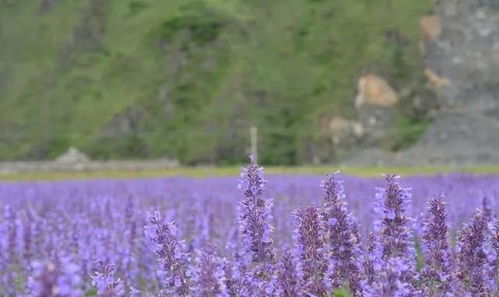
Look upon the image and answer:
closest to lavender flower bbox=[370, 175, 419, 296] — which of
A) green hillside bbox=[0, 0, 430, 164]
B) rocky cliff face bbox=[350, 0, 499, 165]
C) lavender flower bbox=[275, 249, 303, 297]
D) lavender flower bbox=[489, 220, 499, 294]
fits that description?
lavender flower bbox=[275, 249, 303, 297]

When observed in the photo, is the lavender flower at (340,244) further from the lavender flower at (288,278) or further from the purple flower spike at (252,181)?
the lavender flower at (288,278)

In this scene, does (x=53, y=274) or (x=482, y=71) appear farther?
(x=482, y=71)

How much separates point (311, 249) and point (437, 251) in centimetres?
63

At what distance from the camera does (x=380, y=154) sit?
3628 cm

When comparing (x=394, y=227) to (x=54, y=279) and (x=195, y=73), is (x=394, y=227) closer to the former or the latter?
(x=54, y=279)

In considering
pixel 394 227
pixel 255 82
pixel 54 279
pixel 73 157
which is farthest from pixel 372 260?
pixel 255 82

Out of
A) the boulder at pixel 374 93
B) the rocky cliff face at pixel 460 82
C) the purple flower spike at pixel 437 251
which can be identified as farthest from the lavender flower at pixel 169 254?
the boulder at pixel 374 93

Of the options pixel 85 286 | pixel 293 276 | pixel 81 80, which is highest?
pixel 81 80

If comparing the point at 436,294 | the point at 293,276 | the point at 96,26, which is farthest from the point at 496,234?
the point at 96,26

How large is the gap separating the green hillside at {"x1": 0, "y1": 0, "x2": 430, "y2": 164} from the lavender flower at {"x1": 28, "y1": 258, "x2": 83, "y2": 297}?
3504 cm

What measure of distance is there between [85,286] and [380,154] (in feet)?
95.8

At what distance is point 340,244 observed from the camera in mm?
4301

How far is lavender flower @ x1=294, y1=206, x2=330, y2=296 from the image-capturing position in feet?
13.8

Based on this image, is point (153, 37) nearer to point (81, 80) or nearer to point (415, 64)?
point (81, 80)
